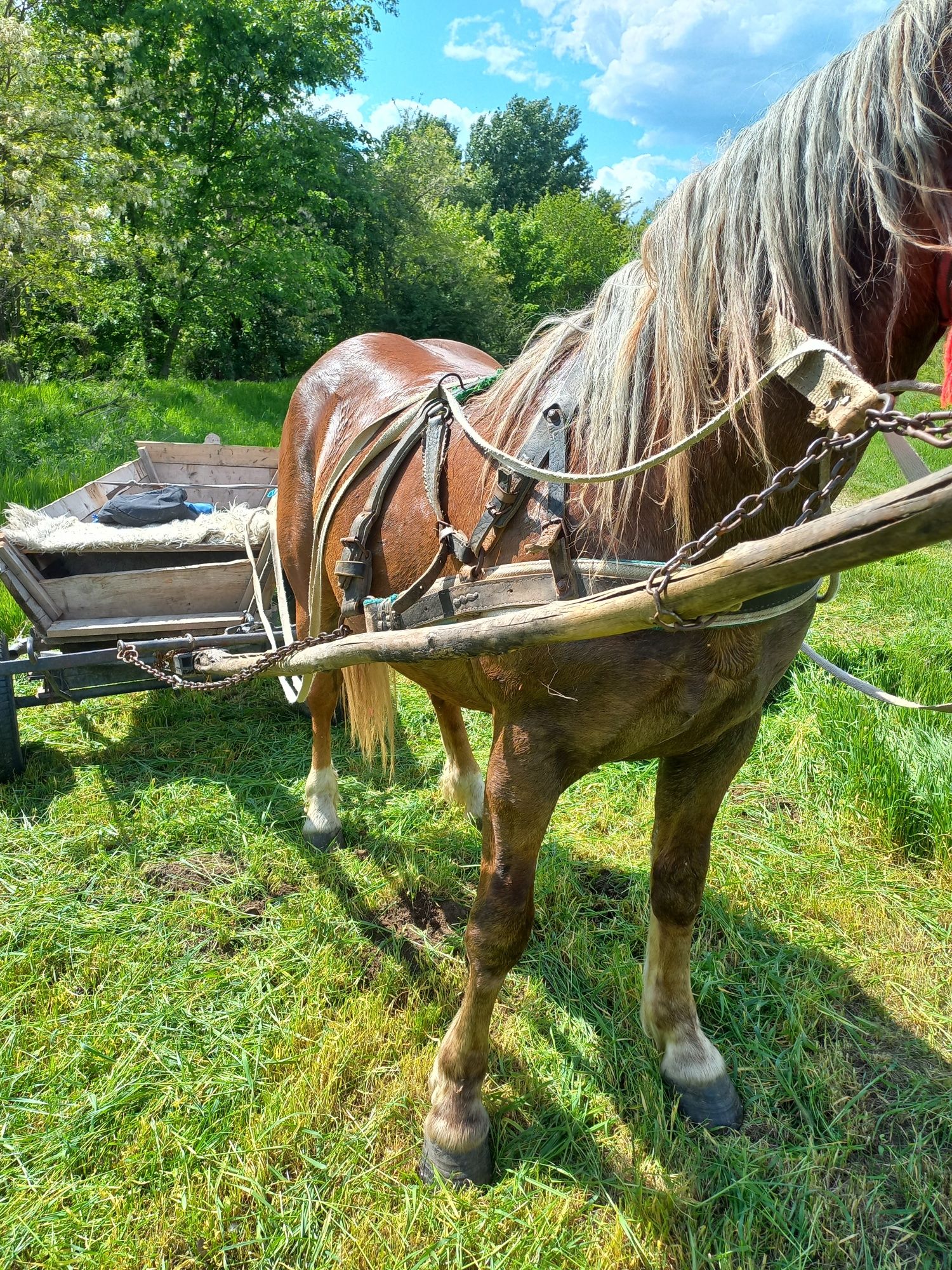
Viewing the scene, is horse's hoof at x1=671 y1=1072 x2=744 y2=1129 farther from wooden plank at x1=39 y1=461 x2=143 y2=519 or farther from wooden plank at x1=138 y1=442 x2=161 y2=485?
wooden plank at x1=138 y1=442 x2=161 y2=485

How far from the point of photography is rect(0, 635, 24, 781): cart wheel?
3.23m

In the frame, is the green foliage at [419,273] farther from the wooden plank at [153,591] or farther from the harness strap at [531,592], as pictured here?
the harness strap at [531,592]

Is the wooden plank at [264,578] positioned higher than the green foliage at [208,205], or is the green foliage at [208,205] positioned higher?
the green foliage at [208,205]

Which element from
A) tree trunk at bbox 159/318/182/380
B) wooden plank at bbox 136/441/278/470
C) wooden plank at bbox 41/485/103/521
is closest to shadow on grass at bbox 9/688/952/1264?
wooden plank at bbox 41/485/103/521

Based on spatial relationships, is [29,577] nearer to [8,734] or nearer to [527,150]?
[8,734]

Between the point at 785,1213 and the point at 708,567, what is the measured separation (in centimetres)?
171

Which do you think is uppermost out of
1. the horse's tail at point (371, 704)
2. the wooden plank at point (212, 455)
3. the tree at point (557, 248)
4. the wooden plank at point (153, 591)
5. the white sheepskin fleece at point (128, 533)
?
the tree at point (557, 248)

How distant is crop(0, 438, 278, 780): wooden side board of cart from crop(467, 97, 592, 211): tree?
156ft

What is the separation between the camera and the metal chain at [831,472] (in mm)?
914

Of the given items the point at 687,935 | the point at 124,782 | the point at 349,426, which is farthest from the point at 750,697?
the point at 124,782

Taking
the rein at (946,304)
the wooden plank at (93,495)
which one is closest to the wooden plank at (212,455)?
the wooden plank at (93,495)

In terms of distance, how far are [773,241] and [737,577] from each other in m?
0.58

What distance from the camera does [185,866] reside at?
9.67 feet

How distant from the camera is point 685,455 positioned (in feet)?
4.33
